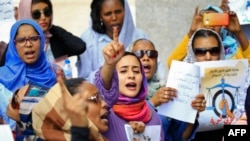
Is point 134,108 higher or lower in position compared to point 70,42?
lower

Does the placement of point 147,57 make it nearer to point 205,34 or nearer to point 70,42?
point 205,34

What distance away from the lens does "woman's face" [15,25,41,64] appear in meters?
7.08

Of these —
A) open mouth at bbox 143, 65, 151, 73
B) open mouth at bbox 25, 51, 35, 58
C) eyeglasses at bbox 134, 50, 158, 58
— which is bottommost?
open mouth at bbox 143, 65, 151, 73

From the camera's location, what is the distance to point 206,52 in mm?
7418

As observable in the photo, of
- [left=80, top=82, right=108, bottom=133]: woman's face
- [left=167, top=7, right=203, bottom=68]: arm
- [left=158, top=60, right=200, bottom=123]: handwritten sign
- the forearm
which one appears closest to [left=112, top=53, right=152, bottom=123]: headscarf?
[left=158, top=60, right=200, bottom=123]: handwritten sign

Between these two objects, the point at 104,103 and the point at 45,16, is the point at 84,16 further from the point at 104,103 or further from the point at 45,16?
the point at 104,103

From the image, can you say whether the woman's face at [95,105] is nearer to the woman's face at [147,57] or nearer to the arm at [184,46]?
the woman's face at [147,57]

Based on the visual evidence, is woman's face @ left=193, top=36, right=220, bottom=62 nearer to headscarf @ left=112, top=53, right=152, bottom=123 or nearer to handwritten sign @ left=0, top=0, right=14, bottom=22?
headscarf @ left=112, top=53, right=152, bottom=123

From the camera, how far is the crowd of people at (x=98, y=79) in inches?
223

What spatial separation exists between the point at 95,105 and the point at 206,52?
6.13 feet

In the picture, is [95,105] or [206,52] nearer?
[95,105]

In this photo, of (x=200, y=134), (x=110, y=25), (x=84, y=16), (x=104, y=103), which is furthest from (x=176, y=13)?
(x=104, y=103)

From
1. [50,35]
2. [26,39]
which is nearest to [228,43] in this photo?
[50,35]

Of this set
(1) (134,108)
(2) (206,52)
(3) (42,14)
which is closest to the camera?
(1) (134,108)
